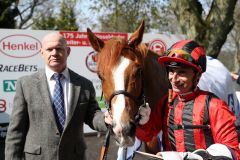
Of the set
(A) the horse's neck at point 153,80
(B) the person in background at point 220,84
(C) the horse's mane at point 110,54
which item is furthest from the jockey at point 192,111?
(B) the person in background at point 220,84

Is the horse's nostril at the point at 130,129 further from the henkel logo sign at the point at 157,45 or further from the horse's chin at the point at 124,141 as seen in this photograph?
the henkel logo sign at the point at 157,45

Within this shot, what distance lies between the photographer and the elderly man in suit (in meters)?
A: 2.72

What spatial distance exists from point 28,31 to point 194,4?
472cm

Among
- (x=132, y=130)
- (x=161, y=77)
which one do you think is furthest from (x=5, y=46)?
(x=132, y=130)

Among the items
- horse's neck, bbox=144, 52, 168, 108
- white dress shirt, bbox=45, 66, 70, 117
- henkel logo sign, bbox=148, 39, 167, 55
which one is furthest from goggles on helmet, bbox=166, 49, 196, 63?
henkel logo sign, bbox=148, 39, 167, 55

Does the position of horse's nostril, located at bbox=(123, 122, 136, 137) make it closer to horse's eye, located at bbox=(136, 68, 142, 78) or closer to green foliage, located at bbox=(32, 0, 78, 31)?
horse's eye, located at bbox=(136, 68, 142, 78)

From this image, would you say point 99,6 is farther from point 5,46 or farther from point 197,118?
point 197,118

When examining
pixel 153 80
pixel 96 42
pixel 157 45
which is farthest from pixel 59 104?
pixel 157 45

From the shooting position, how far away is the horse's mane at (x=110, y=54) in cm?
250

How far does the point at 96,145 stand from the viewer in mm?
8086

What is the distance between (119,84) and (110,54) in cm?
26

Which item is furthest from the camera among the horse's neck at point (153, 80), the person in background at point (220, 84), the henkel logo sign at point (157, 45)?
the henkel logo sign at point (157, 45)

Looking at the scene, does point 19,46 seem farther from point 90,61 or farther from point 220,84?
point 220,84

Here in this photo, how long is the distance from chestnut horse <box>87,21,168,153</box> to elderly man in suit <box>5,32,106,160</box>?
A: 341mm
